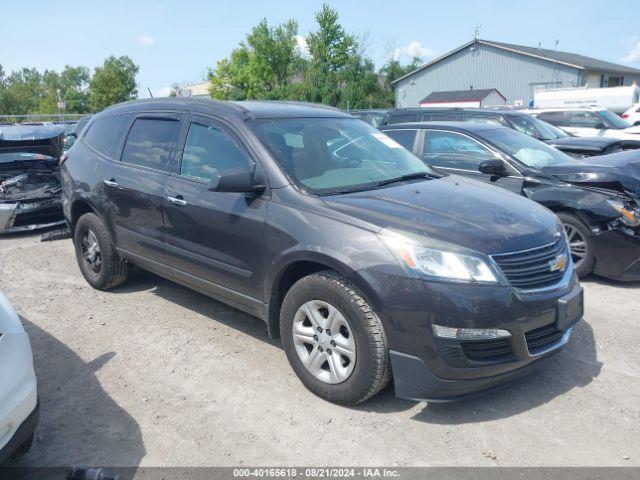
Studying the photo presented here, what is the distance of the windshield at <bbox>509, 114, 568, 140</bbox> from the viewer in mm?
9375

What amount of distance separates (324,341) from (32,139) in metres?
6.97

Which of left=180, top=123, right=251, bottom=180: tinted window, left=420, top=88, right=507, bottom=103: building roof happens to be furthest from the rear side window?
left=420, top=88, right=507, bottom=103: building roof

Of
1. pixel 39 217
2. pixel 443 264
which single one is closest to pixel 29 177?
pixel 39 217

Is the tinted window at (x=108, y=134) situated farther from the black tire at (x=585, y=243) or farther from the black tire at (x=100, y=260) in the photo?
the black tire at (x=585, y=243)

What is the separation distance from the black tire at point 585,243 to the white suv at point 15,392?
4.96m

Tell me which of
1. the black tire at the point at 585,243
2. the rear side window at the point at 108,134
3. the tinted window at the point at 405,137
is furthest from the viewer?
the tinted window at the point at 405,137

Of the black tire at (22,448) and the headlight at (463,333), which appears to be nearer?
the black tire at (22,448)

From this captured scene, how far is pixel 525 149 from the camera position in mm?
6562

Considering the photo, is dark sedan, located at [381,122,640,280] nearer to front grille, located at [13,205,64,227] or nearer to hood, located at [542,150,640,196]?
hood, located at [542,150,640,196]

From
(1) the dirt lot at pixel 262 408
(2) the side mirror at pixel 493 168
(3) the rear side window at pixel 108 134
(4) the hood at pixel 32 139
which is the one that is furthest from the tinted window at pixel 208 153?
(4) the hood at pixel 32 139

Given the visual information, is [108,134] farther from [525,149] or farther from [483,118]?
[483,118]

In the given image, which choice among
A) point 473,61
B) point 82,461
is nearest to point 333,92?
point 473,61

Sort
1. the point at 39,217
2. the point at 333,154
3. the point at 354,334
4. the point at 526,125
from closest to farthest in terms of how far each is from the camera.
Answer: the point at 354,334 < the point at 333,154 < the point at 39,217 < the point at 526,125

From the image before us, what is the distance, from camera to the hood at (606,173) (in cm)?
551
